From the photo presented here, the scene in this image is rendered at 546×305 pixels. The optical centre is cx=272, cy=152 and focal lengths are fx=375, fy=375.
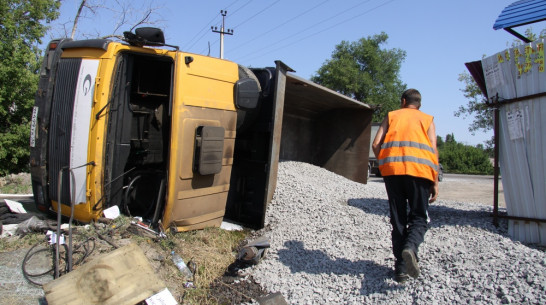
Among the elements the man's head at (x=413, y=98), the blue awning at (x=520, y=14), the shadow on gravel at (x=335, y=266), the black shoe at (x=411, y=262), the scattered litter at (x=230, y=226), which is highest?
the blue awning at (x=520, y=14)

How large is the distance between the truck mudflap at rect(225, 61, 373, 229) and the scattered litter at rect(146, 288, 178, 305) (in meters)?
2.01

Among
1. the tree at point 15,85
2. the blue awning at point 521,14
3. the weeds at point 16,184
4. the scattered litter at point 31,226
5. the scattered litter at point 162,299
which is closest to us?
the scattered litter at point 162,299

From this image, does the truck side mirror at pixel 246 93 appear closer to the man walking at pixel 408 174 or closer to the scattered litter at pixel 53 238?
the man walking at pixel 408 174

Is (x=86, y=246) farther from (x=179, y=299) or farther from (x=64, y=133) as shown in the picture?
(x=64, y=133)

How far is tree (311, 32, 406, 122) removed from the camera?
28.6m

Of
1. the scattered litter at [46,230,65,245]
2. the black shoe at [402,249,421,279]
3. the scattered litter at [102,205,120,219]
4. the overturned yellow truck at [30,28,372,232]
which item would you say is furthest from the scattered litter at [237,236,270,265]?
the scattered litter at [46,230,65,245]

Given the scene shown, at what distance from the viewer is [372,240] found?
12.7 ft

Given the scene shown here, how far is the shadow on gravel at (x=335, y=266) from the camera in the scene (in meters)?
3.04

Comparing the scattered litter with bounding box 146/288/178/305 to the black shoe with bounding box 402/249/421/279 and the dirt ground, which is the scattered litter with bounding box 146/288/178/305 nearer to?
the black shoe with bounding box 402/249/421/279

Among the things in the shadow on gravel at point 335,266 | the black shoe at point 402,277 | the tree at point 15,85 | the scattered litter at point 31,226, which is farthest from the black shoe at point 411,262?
the tree at point 15,85

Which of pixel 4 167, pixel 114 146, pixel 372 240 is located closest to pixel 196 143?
pixel 114 146

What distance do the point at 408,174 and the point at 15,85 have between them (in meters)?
9.87

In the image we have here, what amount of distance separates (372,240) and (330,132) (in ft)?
14.2

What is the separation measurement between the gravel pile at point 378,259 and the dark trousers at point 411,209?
321 millimetres
